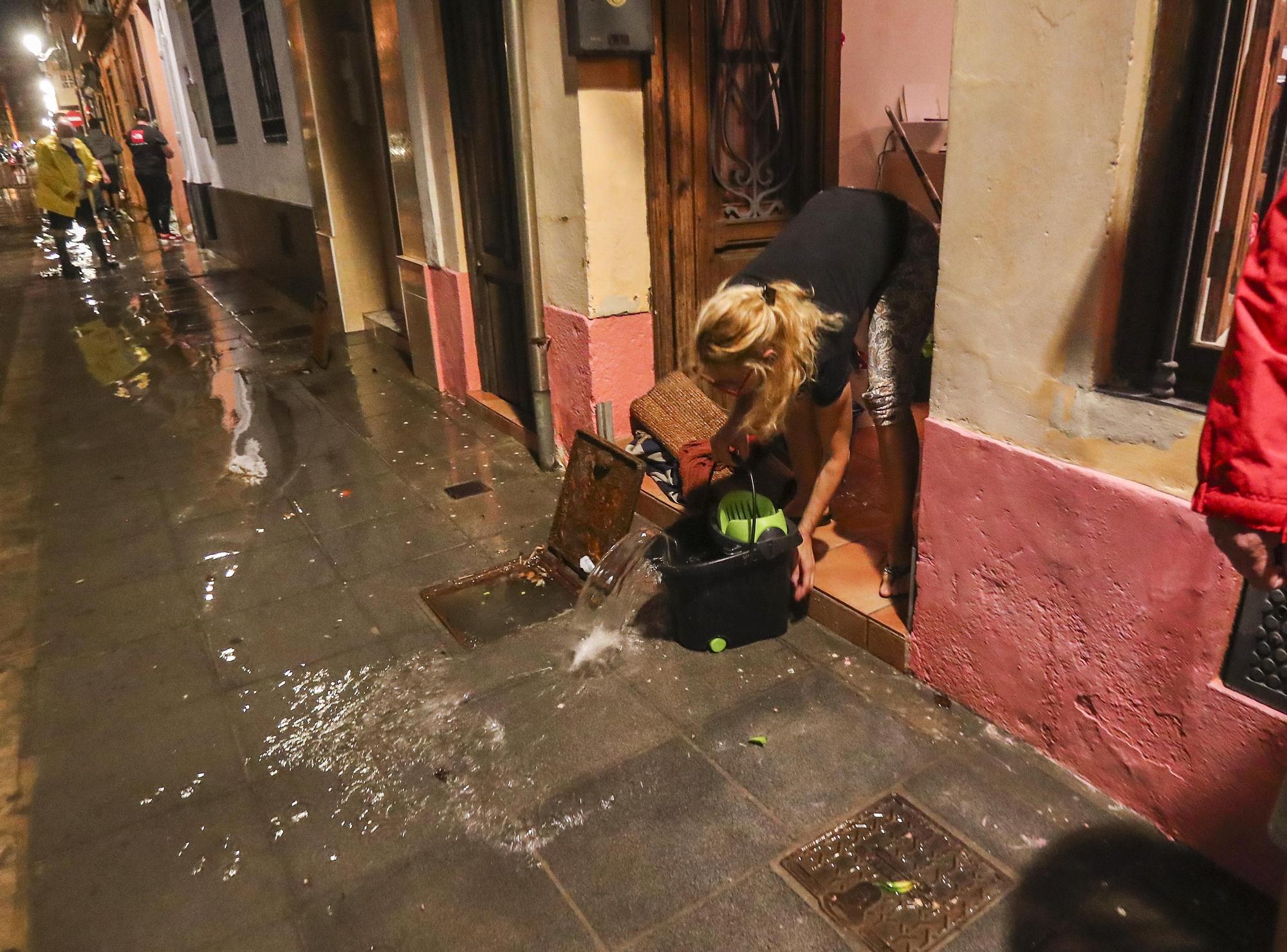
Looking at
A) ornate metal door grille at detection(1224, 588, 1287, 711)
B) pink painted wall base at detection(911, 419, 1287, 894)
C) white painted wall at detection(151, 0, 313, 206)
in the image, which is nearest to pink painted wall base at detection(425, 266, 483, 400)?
white painted wall at detection(151, 0, 313, 206)

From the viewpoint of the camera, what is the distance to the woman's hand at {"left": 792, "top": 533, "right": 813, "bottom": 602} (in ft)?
10.8

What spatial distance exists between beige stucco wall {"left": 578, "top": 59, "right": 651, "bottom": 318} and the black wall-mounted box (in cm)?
14

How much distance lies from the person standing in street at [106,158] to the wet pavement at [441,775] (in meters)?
14.8

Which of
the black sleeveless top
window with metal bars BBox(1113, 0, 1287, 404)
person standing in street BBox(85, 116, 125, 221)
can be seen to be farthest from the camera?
person standing in street BBox(85, 116, 125, 221)

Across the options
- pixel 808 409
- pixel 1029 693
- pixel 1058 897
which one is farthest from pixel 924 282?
pixel 1058 897

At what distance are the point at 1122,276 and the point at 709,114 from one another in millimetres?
2739

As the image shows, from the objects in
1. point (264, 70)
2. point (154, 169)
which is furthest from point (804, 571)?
point (154, 169)

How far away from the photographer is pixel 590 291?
14.6 feet

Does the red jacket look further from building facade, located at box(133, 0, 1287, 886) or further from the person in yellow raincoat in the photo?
the person in yellow raincoat

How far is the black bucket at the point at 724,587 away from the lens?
10.00ft

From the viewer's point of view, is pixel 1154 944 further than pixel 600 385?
No

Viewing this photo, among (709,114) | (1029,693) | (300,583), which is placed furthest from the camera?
(709,114)

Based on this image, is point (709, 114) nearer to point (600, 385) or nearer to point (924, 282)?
point (600, 385)

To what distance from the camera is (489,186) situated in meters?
5.46
